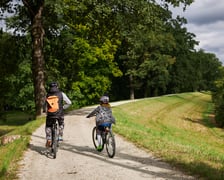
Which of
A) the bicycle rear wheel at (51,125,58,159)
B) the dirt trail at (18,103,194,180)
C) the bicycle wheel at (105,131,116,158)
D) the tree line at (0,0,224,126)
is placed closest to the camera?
the dirt trail at (18,103,194,180)

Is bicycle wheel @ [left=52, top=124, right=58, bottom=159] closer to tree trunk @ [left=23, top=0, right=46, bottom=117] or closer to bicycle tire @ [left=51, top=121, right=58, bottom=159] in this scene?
bicycle tire @ [left=51, top=121, right=58, bottom=159]

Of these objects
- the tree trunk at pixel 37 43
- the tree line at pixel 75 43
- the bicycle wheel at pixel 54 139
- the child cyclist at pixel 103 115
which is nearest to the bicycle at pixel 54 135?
the bicycle wheel at pixel 54 139

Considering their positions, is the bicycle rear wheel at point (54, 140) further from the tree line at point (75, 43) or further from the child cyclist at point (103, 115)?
the tree line at point (75, 43)

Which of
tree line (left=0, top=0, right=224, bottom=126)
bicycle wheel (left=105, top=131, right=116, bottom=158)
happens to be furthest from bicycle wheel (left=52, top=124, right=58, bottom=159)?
tree line (left=0, top=0, right=224, bottom=126)

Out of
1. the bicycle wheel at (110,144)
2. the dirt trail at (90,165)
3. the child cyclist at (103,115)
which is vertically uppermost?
the child cyclist at (103,115)

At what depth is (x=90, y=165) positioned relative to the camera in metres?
10.1

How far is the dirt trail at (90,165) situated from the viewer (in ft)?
29.0

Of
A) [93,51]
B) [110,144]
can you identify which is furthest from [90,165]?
[93,51]

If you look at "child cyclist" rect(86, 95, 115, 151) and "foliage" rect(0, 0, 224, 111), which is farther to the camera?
"foliage" rect(0, 0, 224, 111)

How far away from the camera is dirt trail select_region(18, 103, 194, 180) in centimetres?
884

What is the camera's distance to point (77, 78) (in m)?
50.0

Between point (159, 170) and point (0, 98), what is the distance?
31890 mm

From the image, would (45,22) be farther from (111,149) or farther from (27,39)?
(111,149)

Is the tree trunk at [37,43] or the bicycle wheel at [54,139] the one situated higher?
the tree trunk at [37,43]
